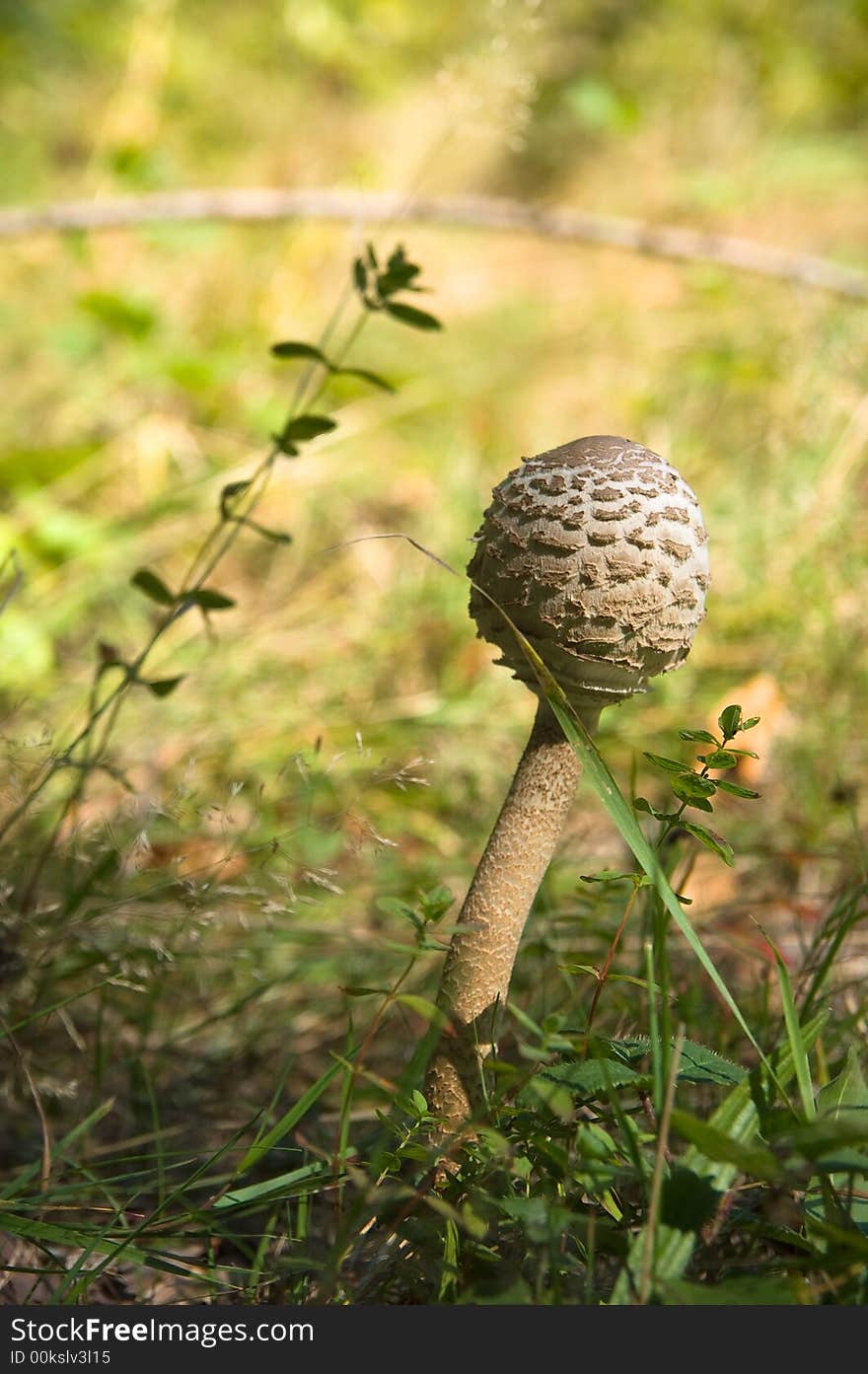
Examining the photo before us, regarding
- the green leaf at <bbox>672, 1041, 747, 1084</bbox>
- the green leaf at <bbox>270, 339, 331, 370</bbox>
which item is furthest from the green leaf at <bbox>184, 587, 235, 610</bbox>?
the green leaf at <bbox>672, 1041, 747, 1084</bbox>

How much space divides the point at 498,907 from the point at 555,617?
1.45 feet

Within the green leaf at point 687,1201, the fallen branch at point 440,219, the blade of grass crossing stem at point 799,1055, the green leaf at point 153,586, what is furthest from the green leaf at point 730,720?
the fallen branch at point 440,219

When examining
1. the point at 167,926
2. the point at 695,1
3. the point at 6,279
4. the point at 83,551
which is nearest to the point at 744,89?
the point at 695,1

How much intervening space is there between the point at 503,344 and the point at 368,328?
75 centimetres

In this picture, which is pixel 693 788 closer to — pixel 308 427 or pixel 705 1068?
pixel 705 1068

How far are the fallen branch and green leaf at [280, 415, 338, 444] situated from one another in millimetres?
2437

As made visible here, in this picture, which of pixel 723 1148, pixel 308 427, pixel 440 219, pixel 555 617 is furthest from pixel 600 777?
pixel 440 219

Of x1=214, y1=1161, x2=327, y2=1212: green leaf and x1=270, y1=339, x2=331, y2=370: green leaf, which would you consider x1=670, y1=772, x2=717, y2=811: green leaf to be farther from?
x1=270, y1=339, x2=331, y2=370: green leaf

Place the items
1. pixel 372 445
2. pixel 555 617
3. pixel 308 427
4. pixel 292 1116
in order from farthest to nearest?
pixel 372 445 < pixel 308 427 < pixel 292 1116 < pixel 555 617

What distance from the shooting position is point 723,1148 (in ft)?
3.91

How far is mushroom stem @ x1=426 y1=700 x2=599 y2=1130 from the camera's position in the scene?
5.18ft

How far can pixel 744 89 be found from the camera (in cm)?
746

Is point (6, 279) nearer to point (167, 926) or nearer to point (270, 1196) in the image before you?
point (167, 926)

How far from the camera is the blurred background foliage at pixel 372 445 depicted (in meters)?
2.51
